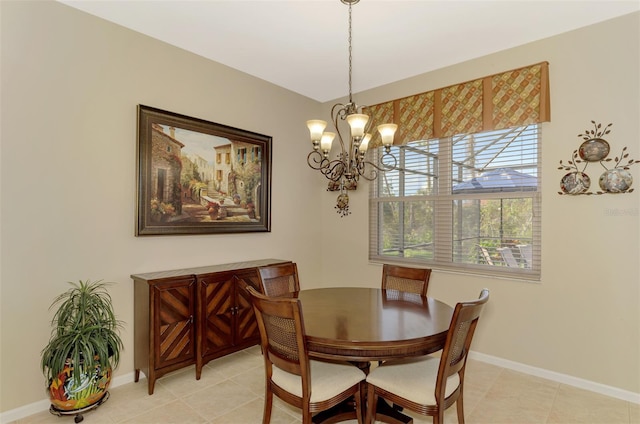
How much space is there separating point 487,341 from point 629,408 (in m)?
1.03

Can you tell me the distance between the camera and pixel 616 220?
105 inches

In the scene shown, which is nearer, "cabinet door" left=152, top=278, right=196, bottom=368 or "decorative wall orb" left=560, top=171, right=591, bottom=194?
"cabinet door" left=152, top=278, right=196, bottom=368

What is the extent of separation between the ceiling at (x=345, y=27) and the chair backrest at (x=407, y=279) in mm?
1989

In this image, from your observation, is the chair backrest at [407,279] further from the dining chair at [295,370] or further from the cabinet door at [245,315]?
the cabinet door at [245,315]

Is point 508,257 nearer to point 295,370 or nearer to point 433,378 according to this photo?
point 433,378

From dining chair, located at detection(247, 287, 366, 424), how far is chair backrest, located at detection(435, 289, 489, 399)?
0.47 metres

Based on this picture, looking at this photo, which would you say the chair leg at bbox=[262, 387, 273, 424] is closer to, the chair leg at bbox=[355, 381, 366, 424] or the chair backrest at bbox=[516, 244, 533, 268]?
the chair leg at bbox=[355, 381, 366, 424]

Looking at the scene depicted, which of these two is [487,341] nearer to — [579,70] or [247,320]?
[247,320]

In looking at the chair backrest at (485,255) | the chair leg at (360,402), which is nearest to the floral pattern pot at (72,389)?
the chair leg at (360,402)

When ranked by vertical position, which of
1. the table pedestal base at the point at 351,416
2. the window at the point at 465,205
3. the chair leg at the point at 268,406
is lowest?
the table pedestal base at the point at 351,416

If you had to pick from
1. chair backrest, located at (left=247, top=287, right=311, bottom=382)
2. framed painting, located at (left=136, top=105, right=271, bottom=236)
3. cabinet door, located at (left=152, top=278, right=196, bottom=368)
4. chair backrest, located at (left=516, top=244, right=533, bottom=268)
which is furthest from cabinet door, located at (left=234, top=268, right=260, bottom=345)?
chair backrest, located at (left=516, top=244, right=533, bottom=268)

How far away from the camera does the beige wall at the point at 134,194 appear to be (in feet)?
7.69

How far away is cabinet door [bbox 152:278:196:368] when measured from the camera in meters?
2.65

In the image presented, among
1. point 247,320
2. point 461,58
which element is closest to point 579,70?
point 461,58
